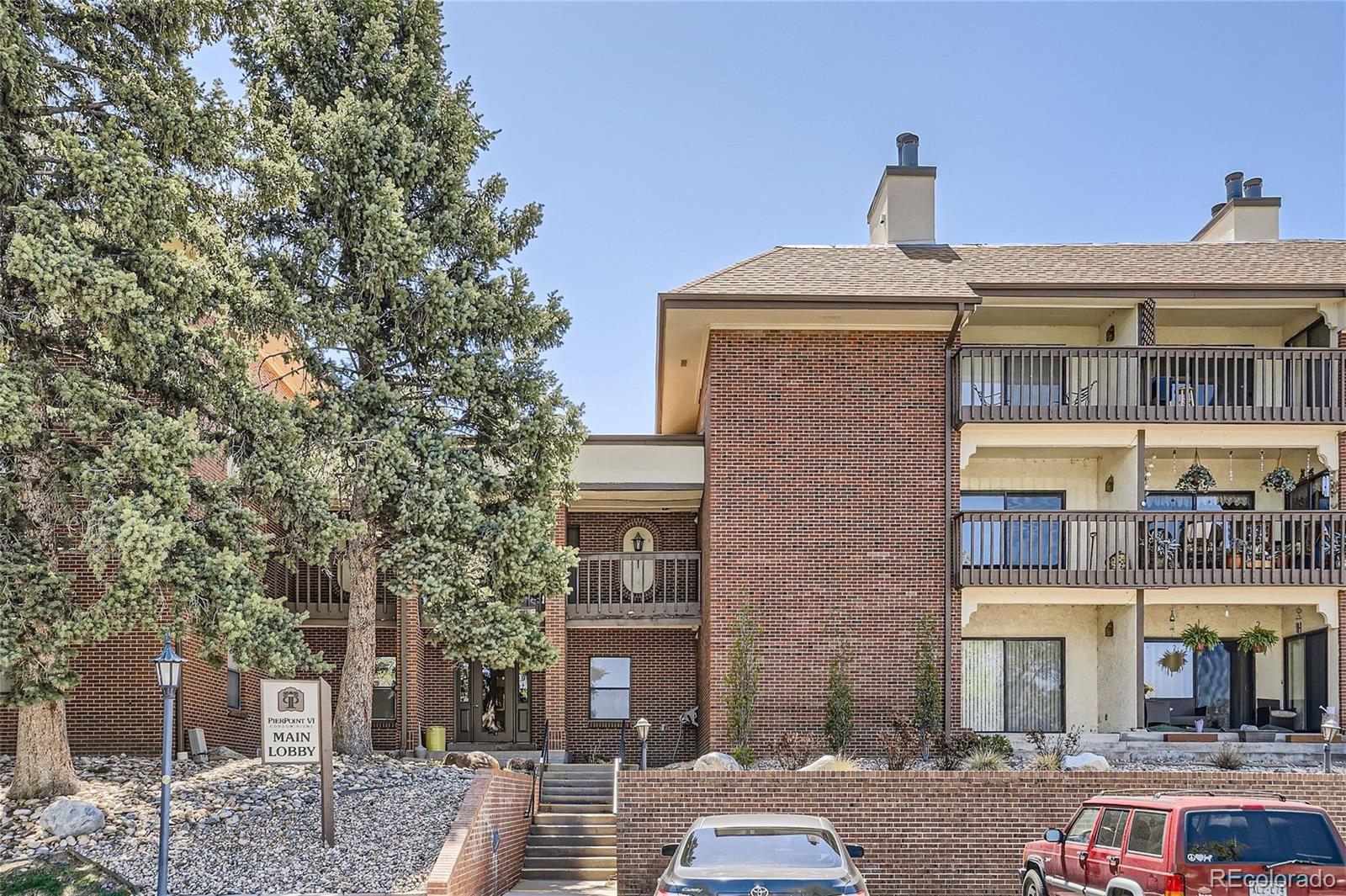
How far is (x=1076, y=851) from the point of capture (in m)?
12.4

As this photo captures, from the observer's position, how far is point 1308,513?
21125 millimetres

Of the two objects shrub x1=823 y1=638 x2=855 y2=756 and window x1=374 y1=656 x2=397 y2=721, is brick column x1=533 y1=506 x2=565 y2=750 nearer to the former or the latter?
window x1=374 y1=656 x2=397 y2=721

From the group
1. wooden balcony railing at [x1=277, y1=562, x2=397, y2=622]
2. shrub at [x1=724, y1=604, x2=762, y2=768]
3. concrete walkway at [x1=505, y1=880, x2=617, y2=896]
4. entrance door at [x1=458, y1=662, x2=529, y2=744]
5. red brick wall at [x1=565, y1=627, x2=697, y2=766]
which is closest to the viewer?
concrete walkway at [x1=505, y1=880, x2=617, y2=896]

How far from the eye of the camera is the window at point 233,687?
22.1 metres

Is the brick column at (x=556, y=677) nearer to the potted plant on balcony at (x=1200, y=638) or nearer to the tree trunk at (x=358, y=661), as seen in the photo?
the tree trunk at (x=358, y=661)

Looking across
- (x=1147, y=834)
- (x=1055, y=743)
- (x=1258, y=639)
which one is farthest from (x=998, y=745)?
(x=1147, y=834)

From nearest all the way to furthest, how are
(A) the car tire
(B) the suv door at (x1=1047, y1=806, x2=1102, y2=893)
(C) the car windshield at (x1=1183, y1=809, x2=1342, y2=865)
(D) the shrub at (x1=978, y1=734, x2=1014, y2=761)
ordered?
(C) the car windshield at (x1=1183, y1=809, x2=1342, y2=865) < (B) the suv door at (x1=1047, y1=806, x2=1102, y2=893) < (A) the car tire < (D) the shrub at (x1=978, y1=734, x2=1014, y2=761)

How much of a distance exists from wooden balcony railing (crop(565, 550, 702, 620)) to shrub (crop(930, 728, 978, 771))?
16.4 ft

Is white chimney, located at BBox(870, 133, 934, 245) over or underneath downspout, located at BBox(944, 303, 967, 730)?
over

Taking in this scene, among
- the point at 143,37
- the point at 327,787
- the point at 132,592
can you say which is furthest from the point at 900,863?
the point at 143,37

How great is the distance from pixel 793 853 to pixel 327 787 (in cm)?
652

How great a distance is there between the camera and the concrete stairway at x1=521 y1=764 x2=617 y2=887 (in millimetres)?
18031

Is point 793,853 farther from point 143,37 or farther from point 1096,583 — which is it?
point 143,37

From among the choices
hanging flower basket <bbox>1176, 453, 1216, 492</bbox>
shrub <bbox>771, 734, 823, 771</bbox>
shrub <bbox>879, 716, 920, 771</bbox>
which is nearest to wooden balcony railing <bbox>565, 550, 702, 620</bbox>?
shrub <bbox>771, 734, 823, 771</bbox>
